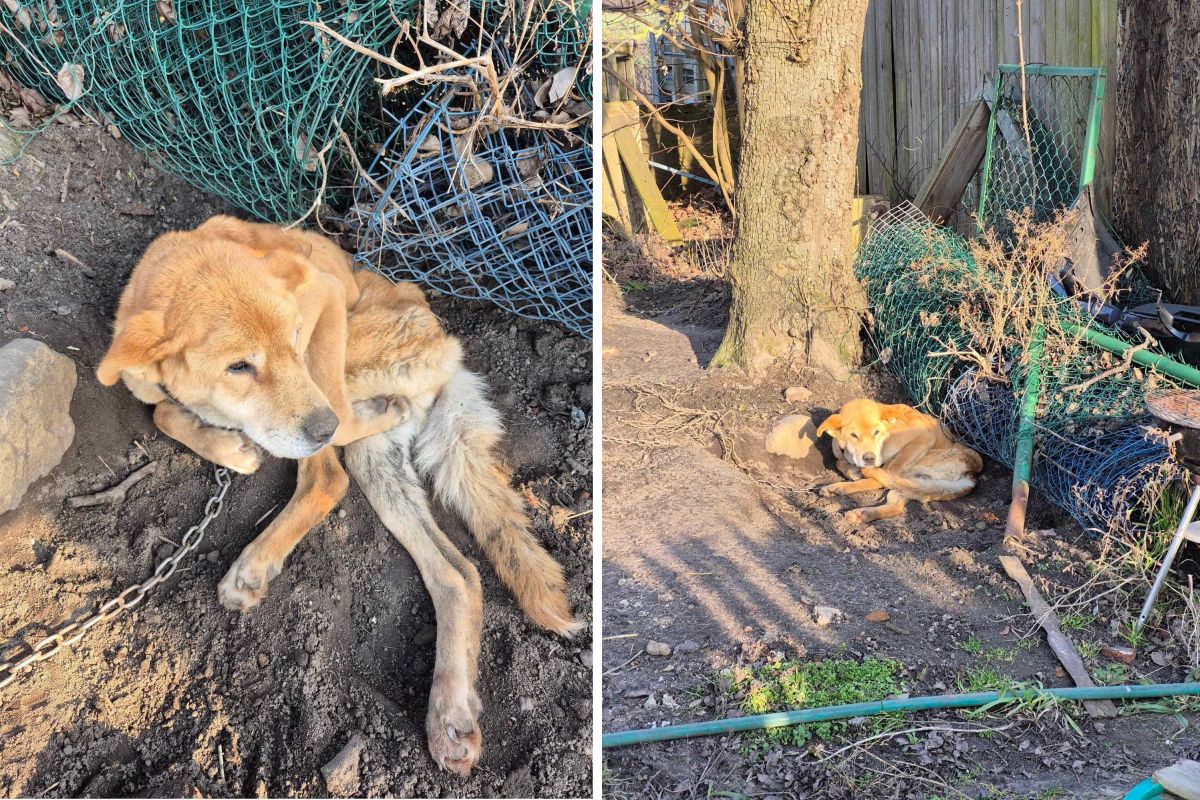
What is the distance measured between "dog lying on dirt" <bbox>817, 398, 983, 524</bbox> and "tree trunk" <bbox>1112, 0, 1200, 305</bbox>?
159 centimetres

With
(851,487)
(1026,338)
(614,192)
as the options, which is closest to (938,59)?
(614,192)

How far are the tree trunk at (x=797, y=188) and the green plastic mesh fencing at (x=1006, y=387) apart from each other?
0.33m

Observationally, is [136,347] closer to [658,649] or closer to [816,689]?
[658,649]

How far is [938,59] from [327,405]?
6.47 m

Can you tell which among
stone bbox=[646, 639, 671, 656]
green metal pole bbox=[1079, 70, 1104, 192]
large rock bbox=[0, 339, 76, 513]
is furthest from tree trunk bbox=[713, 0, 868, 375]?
large rock bbox=[0, 339, 76, 513]

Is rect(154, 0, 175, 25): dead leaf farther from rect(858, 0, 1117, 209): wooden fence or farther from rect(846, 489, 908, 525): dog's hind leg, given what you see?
rect(858, 0, 1117, 209): wooden fence

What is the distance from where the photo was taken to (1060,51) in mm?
6715

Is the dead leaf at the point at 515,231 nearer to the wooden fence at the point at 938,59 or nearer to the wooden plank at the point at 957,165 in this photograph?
the wooden plank at the point at 957,165

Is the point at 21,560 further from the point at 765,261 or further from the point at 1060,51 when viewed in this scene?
the point at 1060,51

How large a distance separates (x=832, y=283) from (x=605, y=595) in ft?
9.01

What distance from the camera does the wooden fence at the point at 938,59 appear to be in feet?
21.3

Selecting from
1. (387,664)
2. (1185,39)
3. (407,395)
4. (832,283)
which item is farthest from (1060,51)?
(387,664)

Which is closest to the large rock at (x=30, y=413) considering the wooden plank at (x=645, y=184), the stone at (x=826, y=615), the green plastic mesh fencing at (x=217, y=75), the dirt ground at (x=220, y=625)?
the dirt ground at (x=220, y=625)

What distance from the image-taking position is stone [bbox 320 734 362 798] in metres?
2.80
